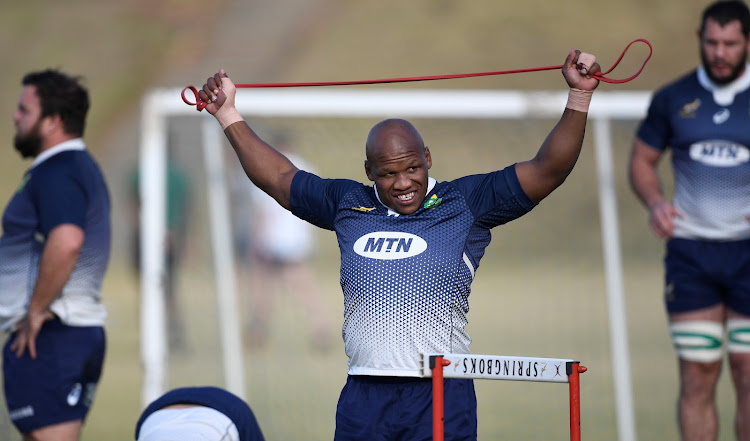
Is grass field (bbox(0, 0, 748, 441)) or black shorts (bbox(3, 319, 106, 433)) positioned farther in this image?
grass field (bbox(0, 0, 748, 441))

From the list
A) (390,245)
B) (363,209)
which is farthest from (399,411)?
(363,209)

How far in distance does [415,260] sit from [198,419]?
1.01 m

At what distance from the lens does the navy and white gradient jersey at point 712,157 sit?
570cm

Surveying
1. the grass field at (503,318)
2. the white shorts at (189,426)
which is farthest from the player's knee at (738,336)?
the white shorts at (189,426)

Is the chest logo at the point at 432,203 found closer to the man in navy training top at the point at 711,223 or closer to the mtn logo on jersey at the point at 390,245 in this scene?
the mtn logo on jersey at the point at 390,245

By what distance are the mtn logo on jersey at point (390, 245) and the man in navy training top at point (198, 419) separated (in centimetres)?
84

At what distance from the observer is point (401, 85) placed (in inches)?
862

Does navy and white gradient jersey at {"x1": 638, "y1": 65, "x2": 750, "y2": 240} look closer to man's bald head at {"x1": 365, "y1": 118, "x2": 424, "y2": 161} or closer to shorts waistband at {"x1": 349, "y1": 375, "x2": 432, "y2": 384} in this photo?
man's bald head at {"x1": 365, "y1": 118, "x2": 424, "y2": 161}

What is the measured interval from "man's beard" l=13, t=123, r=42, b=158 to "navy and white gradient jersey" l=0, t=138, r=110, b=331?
7cm

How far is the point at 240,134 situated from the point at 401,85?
58.1ft

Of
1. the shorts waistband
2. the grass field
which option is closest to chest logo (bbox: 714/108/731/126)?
the grass field

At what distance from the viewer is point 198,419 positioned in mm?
4113

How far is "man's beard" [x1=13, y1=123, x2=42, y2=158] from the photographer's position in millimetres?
5547

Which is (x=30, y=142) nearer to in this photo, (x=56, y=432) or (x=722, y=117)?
(x=56, y=432)
